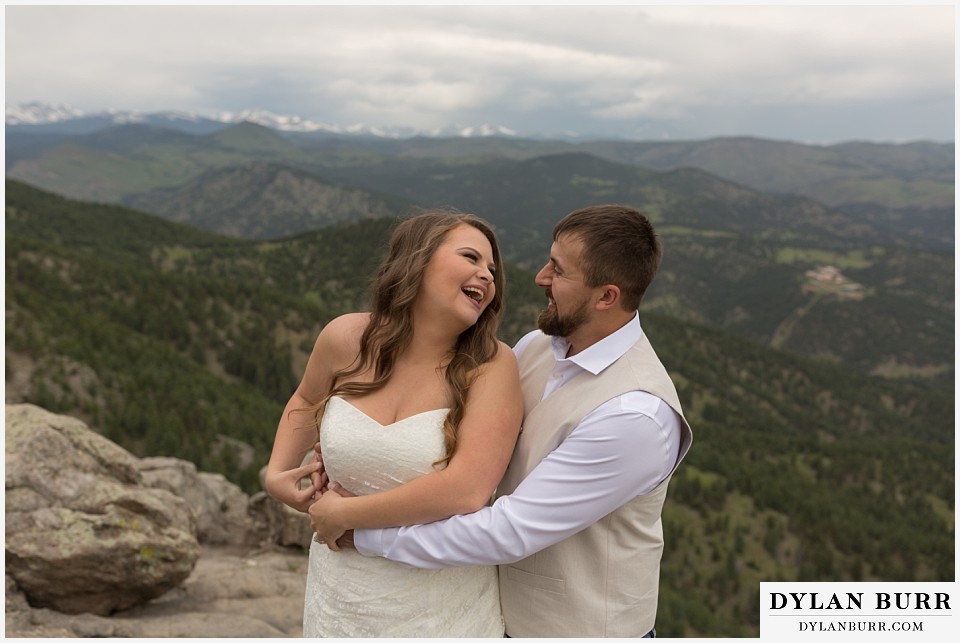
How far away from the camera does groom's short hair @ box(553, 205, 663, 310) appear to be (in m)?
3.73

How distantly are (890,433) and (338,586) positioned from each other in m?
136

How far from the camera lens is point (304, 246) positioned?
112312 millimetres

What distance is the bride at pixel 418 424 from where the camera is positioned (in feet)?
11.8

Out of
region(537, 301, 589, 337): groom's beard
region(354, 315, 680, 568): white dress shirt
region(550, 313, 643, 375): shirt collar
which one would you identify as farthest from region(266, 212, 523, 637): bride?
region(550, 313, 643, 375): shirt collar

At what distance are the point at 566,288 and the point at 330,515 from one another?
1823 mm

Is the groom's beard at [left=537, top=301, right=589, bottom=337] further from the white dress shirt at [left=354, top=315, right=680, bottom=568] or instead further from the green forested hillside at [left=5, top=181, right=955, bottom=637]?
the green forested hillside at [left=5, top=181, right=955, bottom=637]

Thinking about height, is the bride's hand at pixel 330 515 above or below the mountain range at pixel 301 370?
above

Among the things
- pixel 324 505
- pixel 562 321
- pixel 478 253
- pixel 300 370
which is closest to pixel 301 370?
pixel 300 370

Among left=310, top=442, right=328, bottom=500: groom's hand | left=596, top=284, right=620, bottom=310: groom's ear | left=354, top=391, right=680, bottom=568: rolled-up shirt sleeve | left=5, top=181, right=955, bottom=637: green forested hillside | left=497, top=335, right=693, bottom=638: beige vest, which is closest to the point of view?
left=354, top=391, right=680, bottom=568: rolled-up shirt sleeve

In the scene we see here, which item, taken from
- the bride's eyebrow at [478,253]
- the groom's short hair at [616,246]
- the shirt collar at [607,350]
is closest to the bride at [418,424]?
the bride's eyebrow at [478,253]

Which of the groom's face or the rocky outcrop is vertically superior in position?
the groom's face

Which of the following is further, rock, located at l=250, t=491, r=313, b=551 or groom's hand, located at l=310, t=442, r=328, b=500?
rock, located at l=250, t=491, r=313, b=551

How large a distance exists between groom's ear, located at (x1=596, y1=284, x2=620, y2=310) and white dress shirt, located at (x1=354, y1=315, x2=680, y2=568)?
56cm

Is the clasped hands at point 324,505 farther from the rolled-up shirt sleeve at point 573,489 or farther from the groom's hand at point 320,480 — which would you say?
the rolled-up shirt sleeve at point 573,489
